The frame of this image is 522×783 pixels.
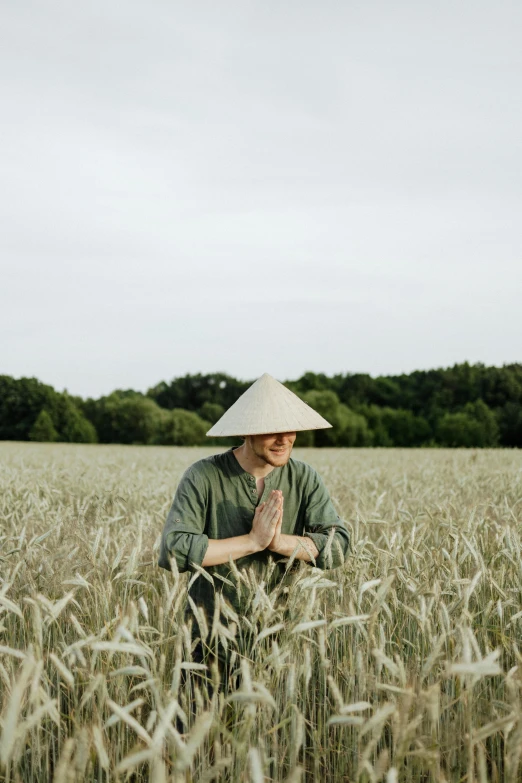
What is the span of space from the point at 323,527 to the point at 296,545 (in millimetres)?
379

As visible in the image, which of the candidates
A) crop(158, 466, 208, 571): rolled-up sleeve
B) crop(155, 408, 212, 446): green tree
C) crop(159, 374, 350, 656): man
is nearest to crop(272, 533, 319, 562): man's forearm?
crop(159, 374, 350, 656): man

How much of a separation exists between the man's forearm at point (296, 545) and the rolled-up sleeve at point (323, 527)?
0.12 feet

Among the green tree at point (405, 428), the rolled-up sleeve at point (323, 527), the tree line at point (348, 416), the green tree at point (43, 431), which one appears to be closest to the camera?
the rolled-up sleeve at point (323, 527)

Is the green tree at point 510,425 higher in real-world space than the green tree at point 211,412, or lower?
lower

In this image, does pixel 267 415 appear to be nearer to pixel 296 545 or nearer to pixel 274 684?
pixel 296 545

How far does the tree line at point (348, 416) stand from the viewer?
49000mm

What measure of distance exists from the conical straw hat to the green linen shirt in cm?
23

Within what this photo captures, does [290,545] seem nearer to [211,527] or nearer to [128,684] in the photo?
[211,527]

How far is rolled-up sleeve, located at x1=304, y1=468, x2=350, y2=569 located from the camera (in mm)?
2818

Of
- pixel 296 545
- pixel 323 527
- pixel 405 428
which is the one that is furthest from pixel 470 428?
pixel 296 545

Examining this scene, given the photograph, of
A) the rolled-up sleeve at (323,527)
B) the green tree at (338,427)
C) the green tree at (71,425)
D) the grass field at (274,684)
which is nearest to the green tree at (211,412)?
the green tree at (338,427)

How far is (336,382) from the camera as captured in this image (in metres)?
63.7

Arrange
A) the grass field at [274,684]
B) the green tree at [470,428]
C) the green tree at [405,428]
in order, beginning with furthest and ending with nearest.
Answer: the green tree at [405,428] < the green tree at [470,428] < the grass field at [274,684]

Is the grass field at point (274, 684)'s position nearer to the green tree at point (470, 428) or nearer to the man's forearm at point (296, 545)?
the man's forearm at point (296, 545)
